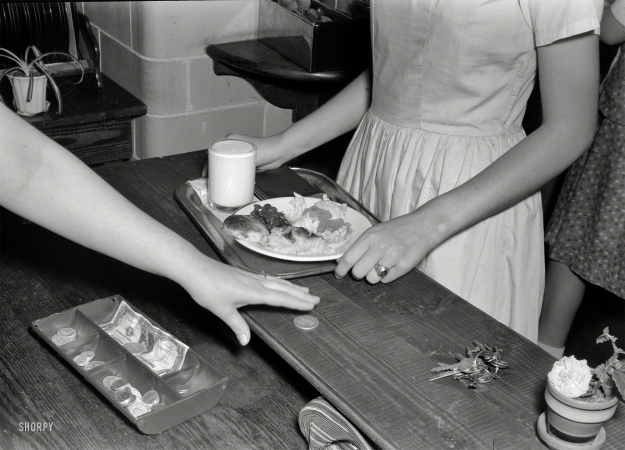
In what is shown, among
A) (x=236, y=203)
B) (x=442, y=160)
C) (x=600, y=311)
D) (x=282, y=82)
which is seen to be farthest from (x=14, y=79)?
(x=600, y=311)

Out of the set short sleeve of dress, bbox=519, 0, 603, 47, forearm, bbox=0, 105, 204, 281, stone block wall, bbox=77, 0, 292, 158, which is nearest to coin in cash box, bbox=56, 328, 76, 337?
forearm, bbox=0, 105, 204, 281

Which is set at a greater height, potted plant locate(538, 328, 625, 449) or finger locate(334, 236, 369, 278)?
potted plant locate(538, 328, 625, 449)

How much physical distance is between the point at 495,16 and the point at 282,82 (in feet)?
5.19

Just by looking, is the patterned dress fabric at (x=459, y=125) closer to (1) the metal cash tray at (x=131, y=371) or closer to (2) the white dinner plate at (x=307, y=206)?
(2) the white dinner plate at (x=307, y=206)

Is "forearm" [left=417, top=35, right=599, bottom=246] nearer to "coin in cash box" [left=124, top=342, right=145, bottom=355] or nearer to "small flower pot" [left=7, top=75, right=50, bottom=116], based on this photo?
"coin in cash box" [left=124, top=342, right=145, bottom=355]

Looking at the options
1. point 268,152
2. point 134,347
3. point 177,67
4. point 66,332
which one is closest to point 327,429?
point 134,347

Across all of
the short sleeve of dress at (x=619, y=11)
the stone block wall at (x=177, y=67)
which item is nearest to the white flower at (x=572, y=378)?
the short sleeve of dress at (x=619, y=11)

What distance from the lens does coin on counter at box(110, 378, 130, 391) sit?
1215 mm

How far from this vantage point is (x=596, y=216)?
2412 mm

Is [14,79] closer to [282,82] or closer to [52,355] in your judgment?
[282,82]

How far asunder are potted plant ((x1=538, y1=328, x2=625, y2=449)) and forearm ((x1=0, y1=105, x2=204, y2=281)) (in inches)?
22.0

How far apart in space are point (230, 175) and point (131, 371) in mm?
470

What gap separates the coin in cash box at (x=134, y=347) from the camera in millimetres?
1306

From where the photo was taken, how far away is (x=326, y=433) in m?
1.10
